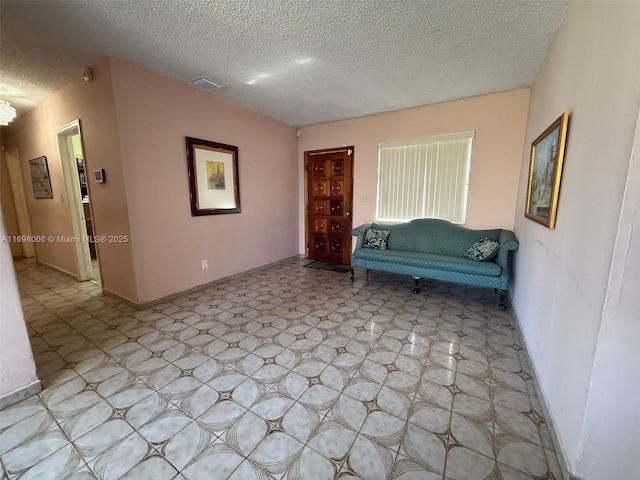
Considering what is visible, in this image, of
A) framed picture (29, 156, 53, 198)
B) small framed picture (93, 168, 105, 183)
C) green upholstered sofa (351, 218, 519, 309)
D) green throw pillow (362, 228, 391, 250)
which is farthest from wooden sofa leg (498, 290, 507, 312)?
framed picture (29, 156, 53, 198)

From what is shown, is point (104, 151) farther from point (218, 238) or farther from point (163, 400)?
point (163, 400)

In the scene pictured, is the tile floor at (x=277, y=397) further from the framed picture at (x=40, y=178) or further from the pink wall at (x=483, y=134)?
the framed picture at (x=40, y=178)

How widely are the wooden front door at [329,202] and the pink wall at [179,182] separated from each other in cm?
81

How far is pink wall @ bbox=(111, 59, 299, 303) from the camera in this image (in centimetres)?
266

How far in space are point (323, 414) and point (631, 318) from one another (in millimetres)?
1417

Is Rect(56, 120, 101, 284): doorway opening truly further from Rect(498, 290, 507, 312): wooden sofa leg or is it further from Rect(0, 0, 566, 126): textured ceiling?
Rect(498, 290, 507, 312): wooden sofa leg

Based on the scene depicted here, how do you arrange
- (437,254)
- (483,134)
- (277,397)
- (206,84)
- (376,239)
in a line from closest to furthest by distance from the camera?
(277,397) → (206,84) → (483,134) → (437,254) → (376,239)

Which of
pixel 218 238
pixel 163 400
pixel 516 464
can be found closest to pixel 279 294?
pixel 218 238

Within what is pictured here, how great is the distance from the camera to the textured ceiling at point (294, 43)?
5.91ft

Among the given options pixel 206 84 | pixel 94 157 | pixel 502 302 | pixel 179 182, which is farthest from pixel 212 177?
pixel 502 302

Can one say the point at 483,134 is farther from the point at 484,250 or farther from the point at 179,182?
the point at 179,182

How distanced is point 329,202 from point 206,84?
2.57 m

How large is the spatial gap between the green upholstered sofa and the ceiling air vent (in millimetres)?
2602

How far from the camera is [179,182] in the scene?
307cm
